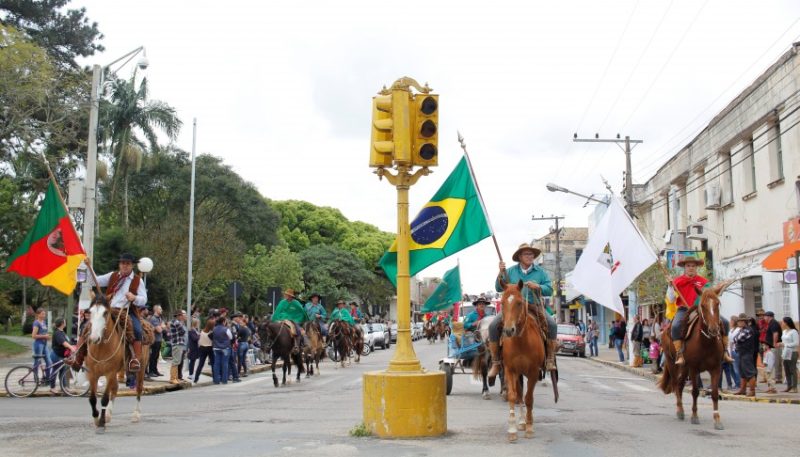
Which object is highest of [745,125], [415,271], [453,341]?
[745,125]

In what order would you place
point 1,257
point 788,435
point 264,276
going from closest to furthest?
point 788,435
point 1,257
point 264,276

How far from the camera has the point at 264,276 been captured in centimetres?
5531

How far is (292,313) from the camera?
21406 mm

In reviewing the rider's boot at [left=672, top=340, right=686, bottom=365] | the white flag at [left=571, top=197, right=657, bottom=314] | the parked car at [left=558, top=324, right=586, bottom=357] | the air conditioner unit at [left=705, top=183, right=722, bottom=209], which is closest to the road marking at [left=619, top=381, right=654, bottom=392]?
the white flag at [left=571, top=197, right=657, bottom=314]

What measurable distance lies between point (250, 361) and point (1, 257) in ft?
79.0

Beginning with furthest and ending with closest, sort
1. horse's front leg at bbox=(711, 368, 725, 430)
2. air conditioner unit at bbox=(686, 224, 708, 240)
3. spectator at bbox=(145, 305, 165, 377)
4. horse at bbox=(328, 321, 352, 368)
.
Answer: air conditioner unit at bbox=(686, 224, 708, 240)
horse at bbox=(328, 321, 352, 368)
spectator at bbox=(145, 305, 165, 377)
horse's front leg at bbox=(711, 368, 725, 430)

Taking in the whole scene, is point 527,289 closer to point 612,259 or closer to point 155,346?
point 612,259

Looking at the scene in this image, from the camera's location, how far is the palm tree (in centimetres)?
3828

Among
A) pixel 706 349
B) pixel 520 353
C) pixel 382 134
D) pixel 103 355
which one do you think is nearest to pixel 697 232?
pixel 706 349

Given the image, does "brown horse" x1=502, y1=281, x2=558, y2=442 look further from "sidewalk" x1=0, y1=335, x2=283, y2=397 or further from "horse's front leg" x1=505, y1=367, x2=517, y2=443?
"sidewalk" x1=0, y1=335, x2=283, y2=397

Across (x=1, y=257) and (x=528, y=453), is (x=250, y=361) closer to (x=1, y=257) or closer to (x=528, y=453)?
(x=528, y=453)

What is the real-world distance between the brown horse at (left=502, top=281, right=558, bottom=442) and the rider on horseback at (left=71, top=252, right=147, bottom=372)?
5.56 meters

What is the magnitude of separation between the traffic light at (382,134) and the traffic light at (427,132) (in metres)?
0.38

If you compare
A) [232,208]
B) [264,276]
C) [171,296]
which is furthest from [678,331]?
[232,208]
